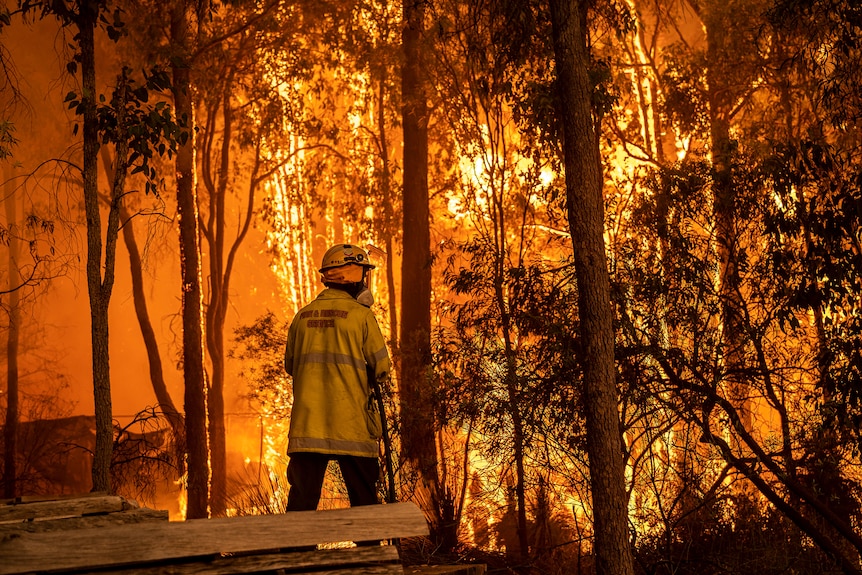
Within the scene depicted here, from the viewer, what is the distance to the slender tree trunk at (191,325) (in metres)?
16.4

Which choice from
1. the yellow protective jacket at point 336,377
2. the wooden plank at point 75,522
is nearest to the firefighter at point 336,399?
the yellow protective jacket at point 336,377

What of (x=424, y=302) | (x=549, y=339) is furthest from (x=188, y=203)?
(x=549, y=339)

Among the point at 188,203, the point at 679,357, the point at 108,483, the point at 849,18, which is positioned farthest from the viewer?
the point at 188,203

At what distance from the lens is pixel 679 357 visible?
9.52 meters

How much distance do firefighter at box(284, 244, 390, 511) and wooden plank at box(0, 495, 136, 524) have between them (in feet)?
3.51

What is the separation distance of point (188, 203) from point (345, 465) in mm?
11169

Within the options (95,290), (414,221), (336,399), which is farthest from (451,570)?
(414,221)

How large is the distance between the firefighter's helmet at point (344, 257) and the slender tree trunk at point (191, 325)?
10400 mm

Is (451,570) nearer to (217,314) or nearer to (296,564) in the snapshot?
(296,564)

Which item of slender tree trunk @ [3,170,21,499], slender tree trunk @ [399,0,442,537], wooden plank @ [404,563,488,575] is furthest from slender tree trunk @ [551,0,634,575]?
slender tree trunk @ [3,170,21,499]

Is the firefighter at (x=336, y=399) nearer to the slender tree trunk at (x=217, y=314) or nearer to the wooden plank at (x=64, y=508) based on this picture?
the wooden plank at (x=64, y=508)

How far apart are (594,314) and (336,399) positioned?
2611 mm

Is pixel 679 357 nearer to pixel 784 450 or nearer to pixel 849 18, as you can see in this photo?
pixel 784 450

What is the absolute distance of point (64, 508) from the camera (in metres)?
5.87
